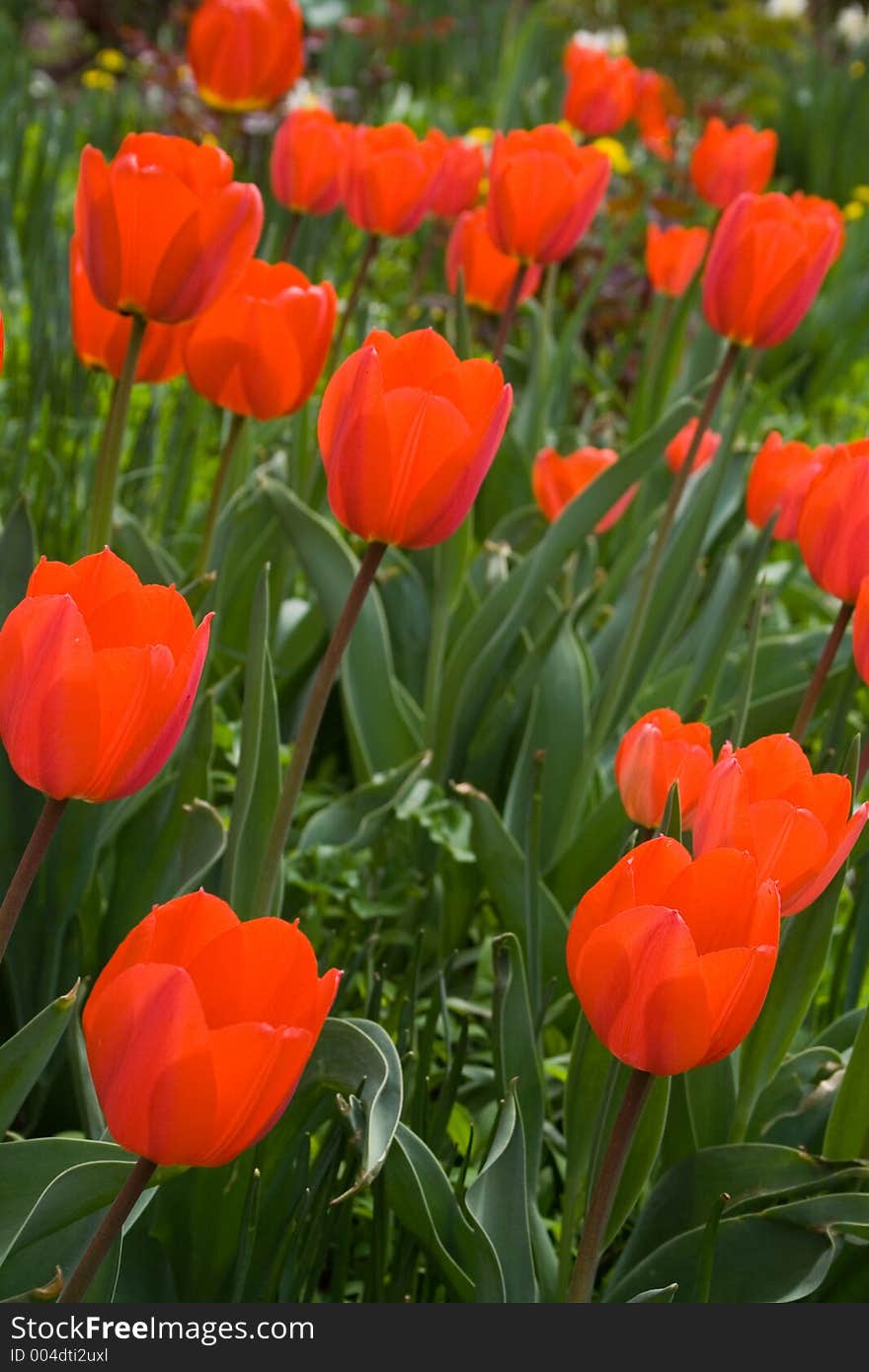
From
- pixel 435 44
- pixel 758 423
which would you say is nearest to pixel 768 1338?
pixel 758 423

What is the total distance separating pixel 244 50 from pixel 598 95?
0.87m

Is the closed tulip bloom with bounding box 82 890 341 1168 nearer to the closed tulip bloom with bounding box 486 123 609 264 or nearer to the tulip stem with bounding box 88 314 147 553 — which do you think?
the tulip stem with bounding box 88 314 147 553

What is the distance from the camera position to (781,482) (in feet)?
5.35

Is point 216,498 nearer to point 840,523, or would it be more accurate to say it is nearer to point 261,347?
point 261,347

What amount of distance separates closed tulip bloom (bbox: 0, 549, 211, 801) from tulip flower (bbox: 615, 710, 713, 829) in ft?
1.26

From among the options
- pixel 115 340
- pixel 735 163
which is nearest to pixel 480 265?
pixel 735 163

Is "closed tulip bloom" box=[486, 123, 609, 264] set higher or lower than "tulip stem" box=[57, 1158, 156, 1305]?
higher

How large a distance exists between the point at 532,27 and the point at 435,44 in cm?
219

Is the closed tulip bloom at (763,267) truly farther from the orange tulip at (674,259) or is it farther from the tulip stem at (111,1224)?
the tulip stem at (111,1224)

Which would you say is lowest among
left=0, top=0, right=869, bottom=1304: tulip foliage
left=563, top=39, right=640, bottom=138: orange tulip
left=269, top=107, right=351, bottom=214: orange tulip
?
left=0, top=0, right=869, bottom=1304: tulip foliage

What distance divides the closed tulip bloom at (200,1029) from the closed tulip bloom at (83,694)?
102mm

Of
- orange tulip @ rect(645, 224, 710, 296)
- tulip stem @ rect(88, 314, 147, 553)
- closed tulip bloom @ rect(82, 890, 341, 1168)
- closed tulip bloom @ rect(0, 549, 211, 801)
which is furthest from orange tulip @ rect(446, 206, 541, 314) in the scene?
closed tulip bloom @ rect(82, 890, 341, 1168)

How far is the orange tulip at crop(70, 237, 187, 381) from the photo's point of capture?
139cm

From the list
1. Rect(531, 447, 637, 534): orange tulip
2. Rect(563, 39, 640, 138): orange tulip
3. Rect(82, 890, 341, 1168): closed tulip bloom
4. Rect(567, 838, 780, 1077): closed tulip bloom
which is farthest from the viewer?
Rect(563, 39, 640, 138): orange tulip
